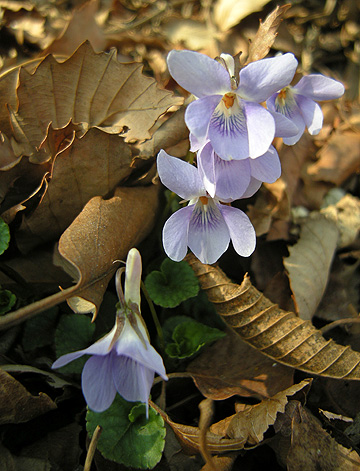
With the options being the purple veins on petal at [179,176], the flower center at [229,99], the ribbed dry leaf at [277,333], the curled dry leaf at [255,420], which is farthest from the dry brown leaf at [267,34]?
the curled dry leaf at [255,420]

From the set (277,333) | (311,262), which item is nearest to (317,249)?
(311,262)

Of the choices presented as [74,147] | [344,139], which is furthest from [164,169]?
[344,139]

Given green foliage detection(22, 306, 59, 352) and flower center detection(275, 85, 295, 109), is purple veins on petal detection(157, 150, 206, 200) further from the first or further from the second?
green foliage detection(22, 306, 59, 352)

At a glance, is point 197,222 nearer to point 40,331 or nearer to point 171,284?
point 171,284

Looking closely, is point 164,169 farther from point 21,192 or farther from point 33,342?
point 33,342

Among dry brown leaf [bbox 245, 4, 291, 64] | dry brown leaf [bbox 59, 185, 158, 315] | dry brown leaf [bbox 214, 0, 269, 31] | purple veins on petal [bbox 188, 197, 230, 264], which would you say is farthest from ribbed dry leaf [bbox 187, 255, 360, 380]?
dry brown leaf [bbox 214, 0, 269, 31]

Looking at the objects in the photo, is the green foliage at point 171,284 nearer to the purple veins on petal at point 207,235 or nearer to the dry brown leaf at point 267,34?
the purple veins on petal at point 207,235
